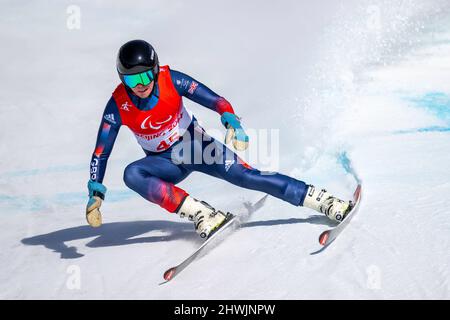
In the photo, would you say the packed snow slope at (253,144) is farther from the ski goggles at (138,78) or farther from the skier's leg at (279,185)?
the ski goggles at (138,78)

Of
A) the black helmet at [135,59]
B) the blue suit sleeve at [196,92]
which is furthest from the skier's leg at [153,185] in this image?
the black helmet at [135,59]

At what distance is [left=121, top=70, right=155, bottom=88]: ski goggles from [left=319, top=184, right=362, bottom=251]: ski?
1.60 metres

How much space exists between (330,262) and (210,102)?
5.26 ft

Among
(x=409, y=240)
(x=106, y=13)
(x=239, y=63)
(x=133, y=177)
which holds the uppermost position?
(x=106, y=13)

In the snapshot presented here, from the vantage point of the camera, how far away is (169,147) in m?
4.71

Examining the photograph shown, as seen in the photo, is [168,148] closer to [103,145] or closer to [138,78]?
[103,145]

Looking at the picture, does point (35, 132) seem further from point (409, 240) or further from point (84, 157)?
point (409, 240)

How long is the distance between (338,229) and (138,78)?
1710 mm

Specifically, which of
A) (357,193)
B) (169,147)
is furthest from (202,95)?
(357,193)

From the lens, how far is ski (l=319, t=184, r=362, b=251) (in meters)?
3.87

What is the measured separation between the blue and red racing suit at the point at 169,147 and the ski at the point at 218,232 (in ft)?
1.03

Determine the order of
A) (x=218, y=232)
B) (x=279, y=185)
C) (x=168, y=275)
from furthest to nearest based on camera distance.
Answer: (x=279, y=185) → (x=218, y=232) → (x=168, y=275)
